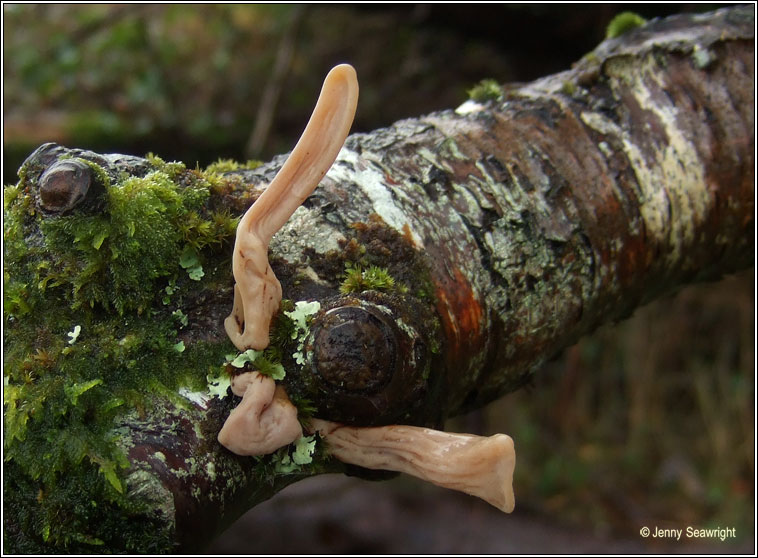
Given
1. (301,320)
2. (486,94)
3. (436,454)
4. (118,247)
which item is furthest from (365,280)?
(486,94)

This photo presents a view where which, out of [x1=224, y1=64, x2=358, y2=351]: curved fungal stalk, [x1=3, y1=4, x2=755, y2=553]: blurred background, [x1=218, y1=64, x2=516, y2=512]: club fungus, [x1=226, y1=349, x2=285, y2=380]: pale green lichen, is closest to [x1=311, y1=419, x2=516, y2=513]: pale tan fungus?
[x1=218, y1=64, x2=516, y2=512]: club fungus

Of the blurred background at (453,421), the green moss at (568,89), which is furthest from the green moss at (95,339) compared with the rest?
the blurred background at (453,421)

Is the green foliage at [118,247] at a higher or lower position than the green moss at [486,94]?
lower

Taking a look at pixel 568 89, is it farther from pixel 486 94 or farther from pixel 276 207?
pixel 276 207

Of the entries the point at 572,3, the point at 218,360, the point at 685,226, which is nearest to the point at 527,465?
the point at 572,3

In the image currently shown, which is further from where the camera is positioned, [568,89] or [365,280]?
[568,89]

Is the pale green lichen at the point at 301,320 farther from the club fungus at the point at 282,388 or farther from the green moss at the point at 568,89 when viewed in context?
the green moss at the point at 568,89

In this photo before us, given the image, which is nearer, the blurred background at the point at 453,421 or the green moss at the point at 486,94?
the green moss at the point at 486,94
